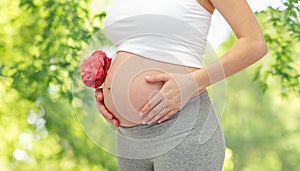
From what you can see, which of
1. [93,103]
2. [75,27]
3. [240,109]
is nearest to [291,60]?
[240,109]

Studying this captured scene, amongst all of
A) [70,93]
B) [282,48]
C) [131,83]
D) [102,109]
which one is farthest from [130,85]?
[282,48]

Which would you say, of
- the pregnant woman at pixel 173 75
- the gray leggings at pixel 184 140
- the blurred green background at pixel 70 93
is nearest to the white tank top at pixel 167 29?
the pregnant woman at pixel 173 75

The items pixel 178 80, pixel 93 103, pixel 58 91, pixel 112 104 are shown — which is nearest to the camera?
pixel 178 80

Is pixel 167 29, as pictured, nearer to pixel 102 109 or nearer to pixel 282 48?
pixel 102 109

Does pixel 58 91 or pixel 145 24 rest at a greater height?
pixel 145 24

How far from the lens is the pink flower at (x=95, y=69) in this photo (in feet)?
4.31

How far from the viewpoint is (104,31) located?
1.34 meters

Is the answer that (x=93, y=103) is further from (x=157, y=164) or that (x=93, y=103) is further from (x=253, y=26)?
(x=253, y=26)

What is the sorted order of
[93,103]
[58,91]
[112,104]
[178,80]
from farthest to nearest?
[58,91] < [93,103] < [112,104] < [178,80]

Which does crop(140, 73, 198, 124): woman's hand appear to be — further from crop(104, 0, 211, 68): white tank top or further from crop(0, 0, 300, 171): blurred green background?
crop(0, 0, 300, 171): blurred green background

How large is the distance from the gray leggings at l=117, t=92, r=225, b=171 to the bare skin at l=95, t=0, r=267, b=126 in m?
0.03

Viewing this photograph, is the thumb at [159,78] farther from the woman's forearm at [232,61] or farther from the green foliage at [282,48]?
the green foliage at [282,48]

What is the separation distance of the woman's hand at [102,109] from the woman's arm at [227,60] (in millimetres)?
124

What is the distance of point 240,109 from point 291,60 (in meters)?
0.41
